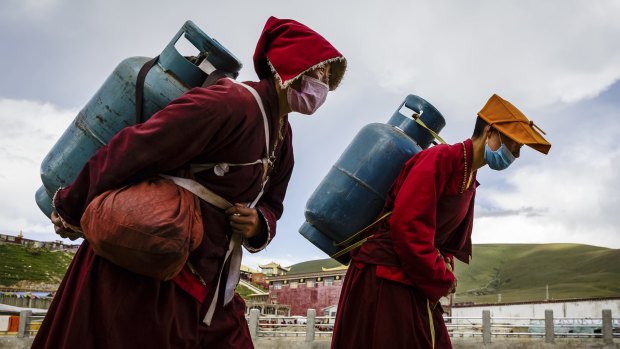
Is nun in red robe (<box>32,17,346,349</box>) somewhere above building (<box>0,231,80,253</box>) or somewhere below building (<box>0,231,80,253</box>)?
below

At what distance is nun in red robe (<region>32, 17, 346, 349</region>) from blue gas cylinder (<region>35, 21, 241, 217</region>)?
313 millimetres

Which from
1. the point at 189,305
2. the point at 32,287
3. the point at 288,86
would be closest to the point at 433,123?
the point at 288,86

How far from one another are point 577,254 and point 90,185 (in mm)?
168414

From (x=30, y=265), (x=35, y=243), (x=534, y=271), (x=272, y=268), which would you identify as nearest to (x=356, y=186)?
(x=30, y=265)

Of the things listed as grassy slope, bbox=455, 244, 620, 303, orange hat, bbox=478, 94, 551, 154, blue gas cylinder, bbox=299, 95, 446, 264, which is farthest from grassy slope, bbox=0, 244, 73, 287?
grassy slope, bbox=455, 244, 620, 303

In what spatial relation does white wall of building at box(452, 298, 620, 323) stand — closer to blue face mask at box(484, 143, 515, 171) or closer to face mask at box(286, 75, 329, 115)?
blue face mask at box(484, 143, 515, 171)

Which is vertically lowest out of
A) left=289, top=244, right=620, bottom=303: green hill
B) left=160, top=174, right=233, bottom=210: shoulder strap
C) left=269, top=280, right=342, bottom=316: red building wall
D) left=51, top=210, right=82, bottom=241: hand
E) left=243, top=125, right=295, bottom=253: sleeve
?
left=269, top=280, right=342, bottom=316: red building wall

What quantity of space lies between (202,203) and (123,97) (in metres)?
0.80

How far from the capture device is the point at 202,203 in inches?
75.6

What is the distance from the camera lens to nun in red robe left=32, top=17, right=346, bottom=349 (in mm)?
1707

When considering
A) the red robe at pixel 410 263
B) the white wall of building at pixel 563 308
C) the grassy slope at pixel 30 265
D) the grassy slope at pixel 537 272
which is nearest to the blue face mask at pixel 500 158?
the red robe at pixel 410 263

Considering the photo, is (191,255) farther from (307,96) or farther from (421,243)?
(421,243)

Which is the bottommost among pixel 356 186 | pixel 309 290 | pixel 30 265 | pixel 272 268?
pixel 309 290

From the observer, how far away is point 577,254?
14862 cm
